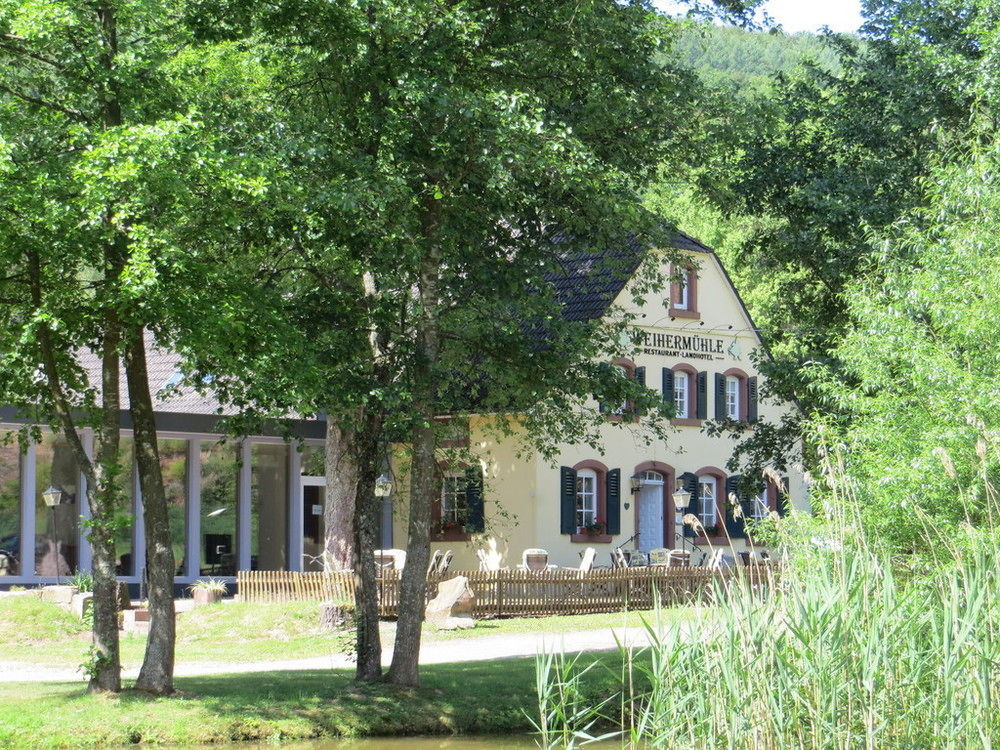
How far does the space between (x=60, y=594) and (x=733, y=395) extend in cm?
1628

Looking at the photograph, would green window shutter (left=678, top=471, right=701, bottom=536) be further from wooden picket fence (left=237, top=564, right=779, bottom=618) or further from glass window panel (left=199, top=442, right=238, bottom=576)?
glass window panel (left=199, top=442, right=238, bottom=576)

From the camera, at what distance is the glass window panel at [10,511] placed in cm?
2336

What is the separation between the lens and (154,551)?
13.0 metres

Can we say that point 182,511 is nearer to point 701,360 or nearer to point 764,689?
point 701,360

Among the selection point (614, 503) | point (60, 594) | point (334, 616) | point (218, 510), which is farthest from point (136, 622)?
point (614, 503)

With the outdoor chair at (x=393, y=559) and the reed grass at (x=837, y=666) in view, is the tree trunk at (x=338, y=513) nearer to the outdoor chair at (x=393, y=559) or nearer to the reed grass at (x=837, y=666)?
the outdoor chair at (x=393, y=559)

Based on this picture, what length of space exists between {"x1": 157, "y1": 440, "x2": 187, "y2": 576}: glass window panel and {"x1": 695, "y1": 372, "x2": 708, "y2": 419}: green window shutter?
1090 centimetres

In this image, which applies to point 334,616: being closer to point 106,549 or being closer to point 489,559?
point 106,549

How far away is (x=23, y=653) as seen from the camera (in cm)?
1769

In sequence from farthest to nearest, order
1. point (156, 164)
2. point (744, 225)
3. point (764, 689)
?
1. point (744, 225)
2. point (156, 164)
3. point (764, 689)

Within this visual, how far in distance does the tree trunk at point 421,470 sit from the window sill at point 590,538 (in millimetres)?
14591

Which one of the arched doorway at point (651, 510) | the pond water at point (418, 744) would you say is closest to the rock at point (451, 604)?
the pond water at point (418, 744)

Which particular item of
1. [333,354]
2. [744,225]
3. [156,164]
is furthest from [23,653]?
[744,225]

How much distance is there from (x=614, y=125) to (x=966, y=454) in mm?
4498
